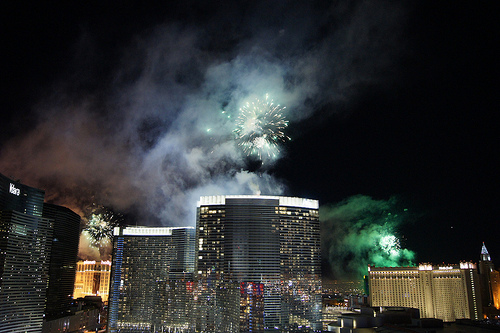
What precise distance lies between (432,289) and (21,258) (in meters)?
130

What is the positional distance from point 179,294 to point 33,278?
153 feet

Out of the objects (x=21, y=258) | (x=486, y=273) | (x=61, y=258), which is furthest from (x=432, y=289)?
(x=61, y=258)

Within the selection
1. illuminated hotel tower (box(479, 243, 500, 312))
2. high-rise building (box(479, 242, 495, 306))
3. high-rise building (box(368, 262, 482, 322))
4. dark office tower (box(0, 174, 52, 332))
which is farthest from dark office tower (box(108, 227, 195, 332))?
illuminated hotel tower (box(479, 243, 500, 312))

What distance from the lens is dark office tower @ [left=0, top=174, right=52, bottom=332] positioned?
94.2 metres

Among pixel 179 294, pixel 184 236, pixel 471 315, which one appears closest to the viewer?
pixel 471 315

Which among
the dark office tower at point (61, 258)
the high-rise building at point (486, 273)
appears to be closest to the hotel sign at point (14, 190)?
the dark office tower at point (61, 258)

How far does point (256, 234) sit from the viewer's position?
11406 centimetres

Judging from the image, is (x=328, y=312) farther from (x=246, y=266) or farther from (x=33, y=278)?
(x=33, y=278)

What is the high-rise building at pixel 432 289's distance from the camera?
415 feet

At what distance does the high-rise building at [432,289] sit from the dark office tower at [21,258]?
113m

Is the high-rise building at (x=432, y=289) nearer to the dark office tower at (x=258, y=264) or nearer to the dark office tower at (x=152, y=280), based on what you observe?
the dark office tower at (x=258, y=264)

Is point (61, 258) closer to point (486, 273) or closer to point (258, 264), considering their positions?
point (258, 264)

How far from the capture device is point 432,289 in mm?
133125

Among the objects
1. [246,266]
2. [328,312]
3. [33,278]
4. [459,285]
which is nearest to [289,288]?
[246,266]
